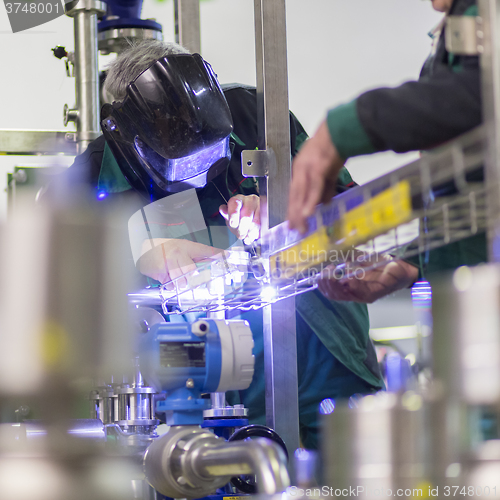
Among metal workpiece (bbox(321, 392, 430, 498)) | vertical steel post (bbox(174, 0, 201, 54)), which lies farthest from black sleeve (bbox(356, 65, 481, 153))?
vertical steel post (bbox(174, 0, 201, 54))

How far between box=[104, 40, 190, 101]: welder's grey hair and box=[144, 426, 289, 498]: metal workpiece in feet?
3.08

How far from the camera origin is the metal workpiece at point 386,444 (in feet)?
2.57

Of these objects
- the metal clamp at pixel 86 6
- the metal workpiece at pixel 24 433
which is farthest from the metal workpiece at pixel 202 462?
the metal clamp at pixel 86 6

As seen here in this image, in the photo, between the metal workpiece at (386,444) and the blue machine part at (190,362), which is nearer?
the metal workpiece at (386,444)

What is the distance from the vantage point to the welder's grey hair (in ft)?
5.67

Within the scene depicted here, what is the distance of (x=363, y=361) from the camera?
6.38 feet

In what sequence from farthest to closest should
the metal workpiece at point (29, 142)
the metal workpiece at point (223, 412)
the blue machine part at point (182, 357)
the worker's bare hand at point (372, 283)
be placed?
the metal workpiece at point (29, 142) → the metal workpiece at point (223, 412) → the worker's bare hand at point (372, 283) → the blue machine part at point (182, 357)

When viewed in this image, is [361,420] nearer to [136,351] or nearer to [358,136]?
[358,136]

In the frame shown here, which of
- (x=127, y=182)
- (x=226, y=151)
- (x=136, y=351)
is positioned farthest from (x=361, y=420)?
(x=127, y=182)

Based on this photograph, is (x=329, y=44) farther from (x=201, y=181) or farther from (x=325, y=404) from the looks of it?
(x=325, y=404)

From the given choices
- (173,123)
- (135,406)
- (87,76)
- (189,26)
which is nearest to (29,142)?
(87,76)

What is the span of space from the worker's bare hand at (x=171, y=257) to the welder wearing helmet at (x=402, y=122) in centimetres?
53

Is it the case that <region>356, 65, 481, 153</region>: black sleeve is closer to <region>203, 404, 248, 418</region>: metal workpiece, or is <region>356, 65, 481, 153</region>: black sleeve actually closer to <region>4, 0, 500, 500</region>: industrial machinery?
<region>4, 0, 500, 500</region>: industrial machinery

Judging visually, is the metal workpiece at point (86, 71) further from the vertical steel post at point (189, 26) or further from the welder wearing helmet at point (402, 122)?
the welder wearing helmet at point (402, 122)
